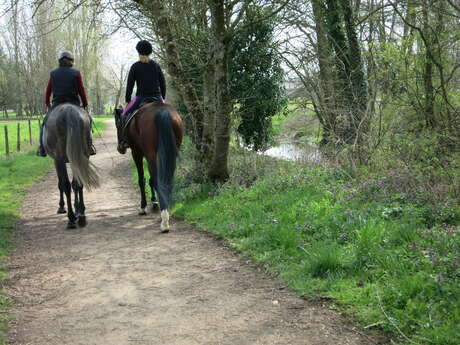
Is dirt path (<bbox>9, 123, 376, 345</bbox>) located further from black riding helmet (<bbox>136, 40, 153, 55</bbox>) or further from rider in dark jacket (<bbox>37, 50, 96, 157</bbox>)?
black riding helmet (<bbox>136, 40, 153, 55</bbox>)

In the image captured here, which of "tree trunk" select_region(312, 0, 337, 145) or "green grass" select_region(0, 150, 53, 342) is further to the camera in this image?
"tree trunk" select_region(312, 0, 337, 145)

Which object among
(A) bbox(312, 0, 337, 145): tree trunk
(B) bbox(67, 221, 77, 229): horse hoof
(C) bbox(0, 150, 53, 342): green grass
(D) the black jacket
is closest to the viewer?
(C) bbox(0, 150, 53, 342): green grass

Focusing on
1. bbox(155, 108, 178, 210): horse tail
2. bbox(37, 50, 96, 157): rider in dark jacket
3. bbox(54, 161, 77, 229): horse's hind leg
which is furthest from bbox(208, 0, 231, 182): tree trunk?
bbox(54, 161, 77, 229): horse's hind leg

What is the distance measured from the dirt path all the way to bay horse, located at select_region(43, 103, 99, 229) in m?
0.71

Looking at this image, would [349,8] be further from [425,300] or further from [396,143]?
[425,300]

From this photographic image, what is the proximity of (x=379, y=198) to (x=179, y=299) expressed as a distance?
11.7 feet

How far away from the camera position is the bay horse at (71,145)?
7434mm

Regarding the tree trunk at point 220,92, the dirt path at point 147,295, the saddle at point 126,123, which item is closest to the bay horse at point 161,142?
the saddle at point 126,123

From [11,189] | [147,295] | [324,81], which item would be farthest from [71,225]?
[324,81]

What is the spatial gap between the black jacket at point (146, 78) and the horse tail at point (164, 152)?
0.86m

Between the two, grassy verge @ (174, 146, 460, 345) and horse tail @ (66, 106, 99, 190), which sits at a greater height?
horse tail @ (66, 106, 99, 190)

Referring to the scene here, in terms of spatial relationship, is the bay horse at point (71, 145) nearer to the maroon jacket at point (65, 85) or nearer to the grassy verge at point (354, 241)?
the maroon jacket at point (65, 85)

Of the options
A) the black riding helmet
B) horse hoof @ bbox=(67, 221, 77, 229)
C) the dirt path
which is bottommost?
the dirt path

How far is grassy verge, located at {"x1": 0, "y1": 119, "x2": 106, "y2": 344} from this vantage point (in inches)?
212
